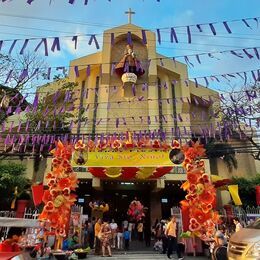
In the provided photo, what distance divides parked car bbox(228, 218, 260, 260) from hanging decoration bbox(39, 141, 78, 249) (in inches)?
329

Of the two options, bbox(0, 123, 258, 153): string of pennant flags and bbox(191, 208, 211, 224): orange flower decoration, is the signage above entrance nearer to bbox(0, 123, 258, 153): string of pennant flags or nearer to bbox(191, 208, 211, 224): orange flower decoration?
bbox(0, 123, 258, 153): string of pennant flags

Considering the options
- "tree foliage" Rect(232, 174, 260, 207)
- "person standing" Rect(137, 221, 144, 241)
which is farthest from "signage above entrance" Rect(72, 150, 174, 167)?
"tree foliage" Rect(232, 174, 260, 207)

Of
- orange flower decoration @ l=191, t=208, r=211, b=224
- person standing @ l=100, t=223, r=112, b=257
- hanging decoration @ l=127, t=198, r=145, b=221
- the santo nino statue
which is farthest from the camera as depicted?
the santo nino statue

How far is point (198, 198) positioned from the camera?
13328 mm

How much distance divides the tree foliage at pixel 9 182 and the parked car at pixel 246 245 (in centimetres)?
1481

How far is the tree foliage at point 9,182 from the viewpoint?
18109 millimetres

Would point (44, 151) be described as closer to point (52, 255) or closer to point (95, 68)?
point (95, 68)

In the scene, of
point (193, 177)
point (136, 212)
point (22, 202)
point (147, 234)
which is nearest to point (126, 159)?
point (193, 177)

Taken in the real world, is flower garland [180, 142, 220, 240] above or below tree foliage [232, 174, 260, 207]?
below

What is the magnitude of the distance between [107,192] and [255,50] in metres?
17.5

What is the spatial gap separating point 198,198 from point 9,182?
36.1ft

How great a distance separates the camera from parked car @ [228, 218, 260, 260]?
220 inches

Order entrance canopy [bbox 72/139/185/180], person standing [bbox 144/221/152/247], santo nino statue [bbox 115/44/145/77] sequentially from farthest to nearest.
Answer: santo nino statue [bbox 115/44/145/77] < person standing [bbox 144/221/152/247] < entrance canopy [bbox 72/139/185/180]

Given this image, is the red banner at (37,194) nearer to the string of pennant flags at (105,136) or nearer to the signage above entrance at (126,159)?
the string of pennant flags at (105,136)
